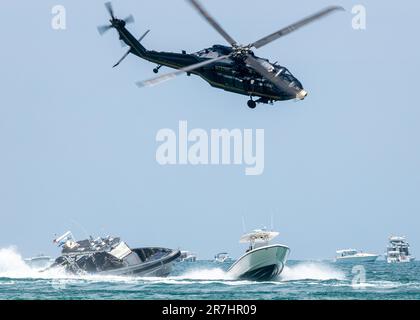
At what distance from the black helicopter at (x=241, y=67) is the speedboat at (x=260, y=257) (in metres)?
14.5

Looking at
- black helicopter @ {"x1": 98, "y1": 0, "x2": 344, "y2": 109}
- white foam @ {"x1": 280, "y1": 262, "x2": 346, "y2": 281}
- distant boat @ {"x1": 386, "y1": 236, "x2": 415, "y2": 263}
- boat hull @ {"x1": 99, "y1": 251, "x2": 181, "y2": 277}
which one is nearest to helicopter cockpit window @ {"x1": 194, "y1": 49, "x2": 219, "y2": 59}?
black helicopter @ {"x1": 98, "y1": 0, "x2": 344, "y2": 109}

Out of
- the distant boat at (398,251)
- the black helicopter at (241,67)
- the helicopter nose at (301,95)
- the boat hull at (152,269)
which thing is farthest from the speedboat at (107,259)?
the distant boat at (398,251)

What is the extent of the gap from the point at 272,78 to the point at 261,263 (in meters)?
18.1

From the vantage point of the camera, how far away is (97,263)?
6562cm

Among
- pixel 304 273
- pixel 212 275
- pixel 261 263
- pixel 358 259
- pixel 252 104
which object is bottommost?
pixel 358 259

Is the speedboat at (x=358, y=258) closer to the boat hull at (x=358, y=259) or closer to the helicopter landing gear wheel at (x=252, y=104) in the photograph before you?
the boat hull at (x=358, y=259)

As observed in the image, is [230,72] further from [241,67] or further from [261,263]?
[261,263]

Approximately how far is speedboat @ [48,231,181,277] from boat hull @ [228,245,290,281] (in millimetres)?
11444

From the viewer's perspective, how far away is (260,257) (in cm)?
5447

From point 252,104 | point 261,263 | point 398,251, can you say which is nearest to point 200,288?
point 261,263

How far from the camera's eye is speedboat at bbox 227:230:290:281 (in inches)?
2146

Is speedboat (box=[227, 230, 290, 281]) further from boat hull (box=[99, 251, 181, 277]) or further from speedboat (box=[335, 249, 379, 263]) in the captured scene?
speedboat (box=[335, 249, 379, 263])
